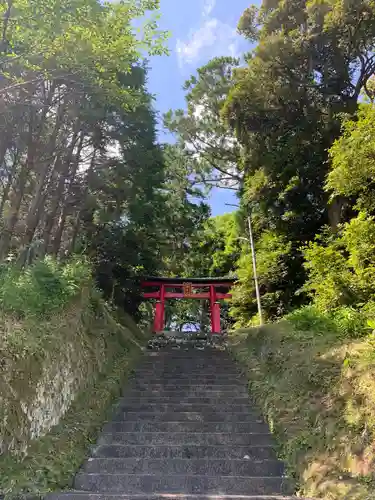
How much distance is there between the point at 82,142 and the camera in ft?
35.1

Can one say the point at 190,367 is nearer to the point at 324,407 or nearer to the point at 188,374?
the point at 188,374

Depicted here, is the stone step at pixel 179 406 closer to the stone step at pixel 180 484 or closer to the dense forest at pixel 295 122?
the stone step at pixel 180 484

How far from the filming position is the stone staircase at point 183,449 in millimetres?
3969

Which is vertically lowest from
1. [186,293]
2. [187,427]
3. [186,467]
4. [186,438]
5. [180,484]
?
[180,484]

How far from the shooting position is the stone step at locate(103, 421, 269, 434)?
5.16m

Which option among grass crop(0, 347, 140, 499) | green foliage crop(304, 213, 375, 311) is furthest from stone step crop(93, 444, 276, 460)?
green foliage crop(304, 213, 375, 311)

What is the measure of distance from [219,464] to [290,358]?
2289 millimetres

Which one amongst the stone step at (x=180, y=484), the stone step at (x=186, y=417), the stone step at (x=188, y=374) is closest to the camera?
the stone step at (x=180, y=484)

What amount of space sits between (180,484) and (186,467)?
307mm

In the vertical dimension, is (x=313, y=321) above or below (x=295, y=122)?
below

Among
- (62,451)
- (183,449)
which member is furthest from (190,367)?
(62,451)

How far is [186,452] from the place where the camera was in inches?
180

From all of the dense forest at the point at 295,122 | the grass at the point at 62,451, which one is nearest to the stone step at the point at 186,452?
the grass at the point at 62,451

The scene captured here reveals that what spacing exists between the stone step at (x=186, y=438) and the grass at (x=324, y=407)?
Result: 31cm
